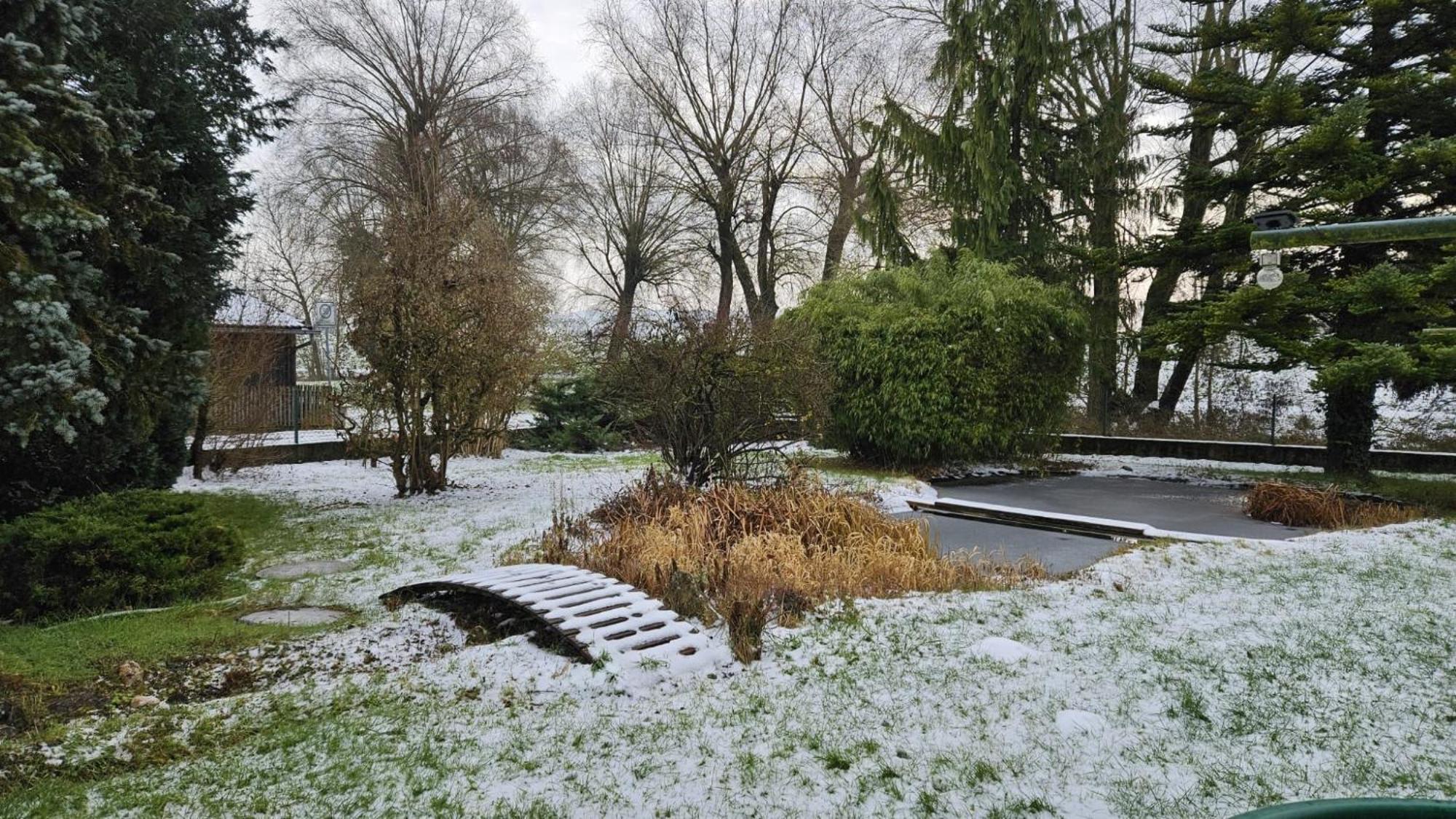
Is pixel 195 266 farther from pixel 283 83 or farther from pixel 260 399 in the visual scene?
pixel 283 83

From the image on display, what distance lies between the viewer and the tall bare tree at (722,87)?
21.8m

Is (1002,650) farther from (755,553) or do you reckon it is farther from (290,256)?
(290,256)

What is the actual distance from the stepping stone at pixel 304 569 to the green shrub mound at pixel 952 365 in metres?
6.67

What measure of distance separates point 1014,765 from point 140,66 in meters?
8.23

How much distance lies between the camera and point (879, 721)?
3.12 metres

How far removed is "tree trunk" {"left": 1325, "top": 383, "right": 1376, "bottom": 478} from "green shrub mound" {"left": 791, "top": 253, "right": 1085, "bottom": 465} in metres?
3.20

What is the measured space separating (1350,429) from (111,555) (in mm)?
13185

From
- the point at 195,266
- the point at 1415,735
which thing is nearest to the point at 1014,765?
the point at 1415,735

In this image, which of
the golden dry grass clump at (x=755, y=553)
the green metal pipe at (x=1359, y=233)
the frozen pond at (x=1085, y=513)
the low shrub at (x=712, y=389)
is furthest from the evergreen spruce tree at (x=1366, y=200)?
the green metal pipe at (x=1359, y=233)

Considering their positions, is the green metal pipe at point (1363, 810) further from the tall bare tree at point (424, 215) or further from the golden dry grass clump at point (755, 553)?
the tall bare tree at point (424, 215)

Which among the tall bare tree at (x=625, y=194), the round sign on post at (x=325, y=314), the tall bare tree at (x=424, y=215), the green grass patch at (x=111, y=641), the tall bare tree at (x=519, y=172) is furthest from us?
the tall bare tree at (x=625, y=194)

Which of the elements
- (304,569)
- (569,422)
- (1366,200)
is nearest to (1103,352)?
(1366,200)

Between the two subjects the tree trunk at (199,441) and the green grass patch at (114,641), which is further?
the tree trunk at (199,441)

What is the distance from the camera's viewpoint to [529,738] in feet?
9.80
